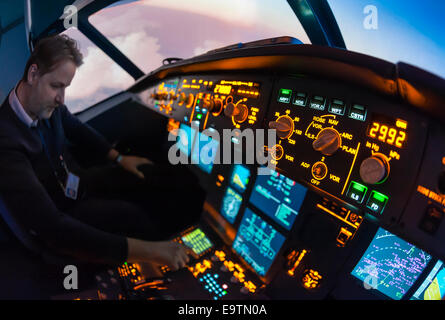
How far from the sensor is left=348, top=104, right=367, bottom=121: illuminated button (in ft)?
2.56

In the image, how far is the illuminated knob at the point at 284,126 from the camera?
37.4 inches

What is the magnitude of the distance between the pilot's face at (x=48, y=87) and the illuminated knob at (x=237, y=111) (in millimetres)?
850

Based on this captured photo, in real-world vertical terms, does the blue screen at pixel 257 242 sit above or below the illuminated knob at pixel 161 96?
below

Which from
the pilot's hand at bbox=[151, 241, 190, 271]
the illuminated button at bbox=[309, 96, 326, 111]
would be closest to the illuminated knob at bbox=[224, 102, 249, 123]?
the illuminated button at bbox=[309, 96, 326, 111]

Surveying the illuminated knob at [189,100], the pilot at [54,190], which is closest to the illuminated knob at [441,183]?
the pilot at [54,190]

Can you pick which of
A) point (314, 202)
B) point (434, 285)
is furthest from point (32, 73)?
point (434, 285)

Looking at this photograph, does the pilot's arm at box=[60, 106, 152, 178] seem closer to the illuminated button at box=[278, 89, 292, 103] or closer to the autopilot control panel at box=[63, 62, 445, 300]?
the autopilot control panel at box=[63, 62, 445, 300]

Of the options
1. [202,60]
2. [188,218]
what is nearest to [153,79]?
[202,60]

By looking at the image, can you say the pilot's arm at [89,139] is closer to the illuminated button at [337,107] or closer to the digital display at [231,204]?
the digital display at [231,204]

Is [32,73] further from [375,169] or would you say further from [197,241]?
[375,169]

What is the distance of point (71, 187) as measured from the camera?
142cm

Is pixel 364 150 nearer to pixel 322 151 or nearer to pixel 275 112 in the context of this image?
pixel 322 151

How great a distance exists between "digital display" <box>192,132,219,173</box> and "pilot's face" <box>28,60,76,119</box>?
0.84m

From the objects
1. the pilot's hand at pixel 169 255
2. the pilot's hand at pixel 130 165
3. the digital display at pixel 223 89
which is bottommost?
the pilot's hand at pixel 169 255
